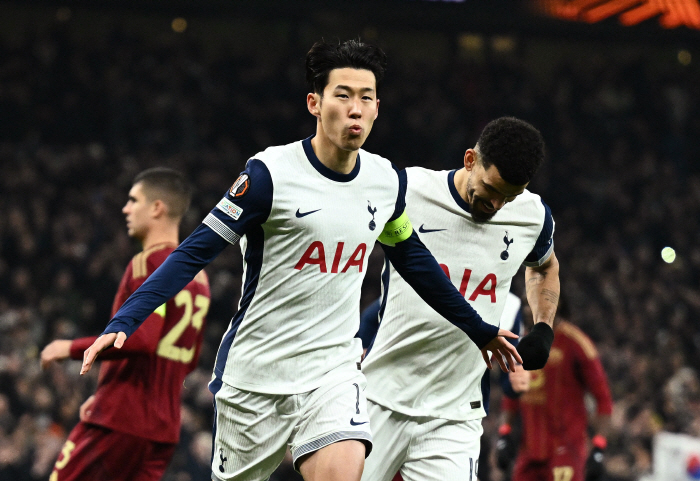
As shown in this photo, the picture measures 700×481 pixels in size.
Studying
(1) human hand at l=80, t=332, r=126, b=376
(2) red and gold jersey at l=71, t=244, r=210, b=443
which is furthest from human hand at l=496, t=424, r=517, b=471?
(1) human hand at l=80, t=332, r=126, b=376

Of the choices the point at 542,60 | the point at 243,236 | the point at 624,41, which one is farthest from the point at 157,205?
the point at 542,60

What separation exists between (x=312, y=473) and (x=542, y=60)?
19.0m

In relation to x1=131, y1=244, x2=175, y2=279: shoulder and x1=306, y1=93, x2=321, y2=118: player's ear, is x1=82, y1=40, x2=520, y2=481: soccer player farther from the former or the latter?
x1=131, y1=244, x2=175, y2=279: shoulder

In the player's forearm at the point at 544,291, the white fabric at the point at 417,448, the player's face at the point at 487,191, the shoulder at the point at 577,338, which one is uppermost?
the player's face at the point at 487,191

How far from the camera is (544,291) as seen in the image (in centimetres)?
466

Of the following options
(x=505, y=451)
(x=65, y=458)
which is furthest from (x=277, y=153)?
(x=505, y=451)

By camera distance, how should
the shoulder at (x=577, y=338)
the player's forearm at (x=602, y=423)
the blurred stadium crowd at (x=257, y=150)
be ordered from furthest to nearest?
the blurred stadium crowd at (x=257, y=150), the shoulder at (x=577, y=338), the player's forearm at (x=602, y=423)

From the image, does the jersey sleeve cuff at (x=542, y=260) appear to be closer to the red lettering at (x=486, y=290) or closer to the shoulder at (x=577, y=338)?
the red lettering at (x=486, y=290)

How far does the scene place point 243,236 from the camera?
379cm

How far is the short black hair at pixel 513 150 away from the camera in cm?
408

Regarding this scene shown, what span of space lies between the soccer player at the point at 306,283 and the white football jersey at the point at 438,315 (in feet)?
2.15

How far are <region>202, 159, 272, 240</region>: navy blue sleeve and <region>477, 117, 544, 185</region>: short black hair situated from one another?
3.65 feet

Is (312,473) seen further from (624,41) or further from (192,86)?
(624,41)

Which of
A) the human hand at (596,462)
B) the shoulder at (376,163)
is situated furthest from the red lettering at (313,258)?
the human hand at (596,462)
